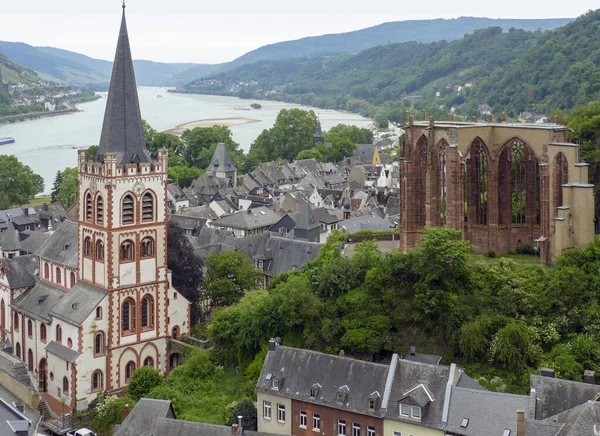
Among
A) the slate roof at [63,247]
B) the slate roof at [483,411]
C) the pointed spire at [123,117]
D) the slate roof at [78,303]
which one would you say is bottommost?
the slate roof at [483,411]

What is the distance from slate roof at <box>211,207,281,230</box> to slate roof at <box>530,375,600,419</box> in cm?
5756

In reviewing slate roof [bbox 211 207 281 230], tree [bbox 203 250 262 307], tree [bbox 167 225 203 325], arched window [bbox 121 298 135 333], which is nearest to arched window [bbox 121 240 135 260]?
arched window [bbox 121 298 135 333]

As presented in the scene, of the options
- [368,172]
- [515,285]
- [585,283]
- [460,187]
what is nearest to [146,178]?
[460,187]

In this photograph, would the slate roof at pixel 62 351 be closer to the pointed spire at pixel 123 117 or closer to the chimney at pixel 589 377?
the pointed spire at pixel 123 117

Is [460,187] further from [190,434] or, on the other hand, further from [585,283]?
[190,434]

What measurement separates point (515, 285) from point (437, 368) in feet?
29.9

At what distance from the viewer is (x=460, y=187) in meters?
50.8

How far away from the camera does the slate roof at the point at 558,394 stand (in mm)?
35969

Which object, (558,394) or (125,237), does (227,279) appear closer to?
(125,237)

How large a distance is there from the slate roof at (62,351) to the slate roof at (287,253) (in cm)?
2120

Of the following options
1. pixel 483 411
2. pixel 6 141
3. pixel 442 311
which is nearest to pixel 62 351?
pixel 442 311

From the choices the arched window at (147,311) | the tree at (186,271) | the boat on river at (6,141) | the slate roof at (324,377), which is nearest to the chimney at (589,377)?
the slate roof at (324,377)

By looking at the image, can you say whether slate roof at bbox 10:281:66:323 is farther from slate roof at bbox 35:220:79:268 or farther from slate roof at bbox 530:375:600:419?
slate roof at bbox 530:375:600:419

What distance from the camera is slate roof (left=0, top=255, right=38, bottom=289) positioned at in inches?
2308
